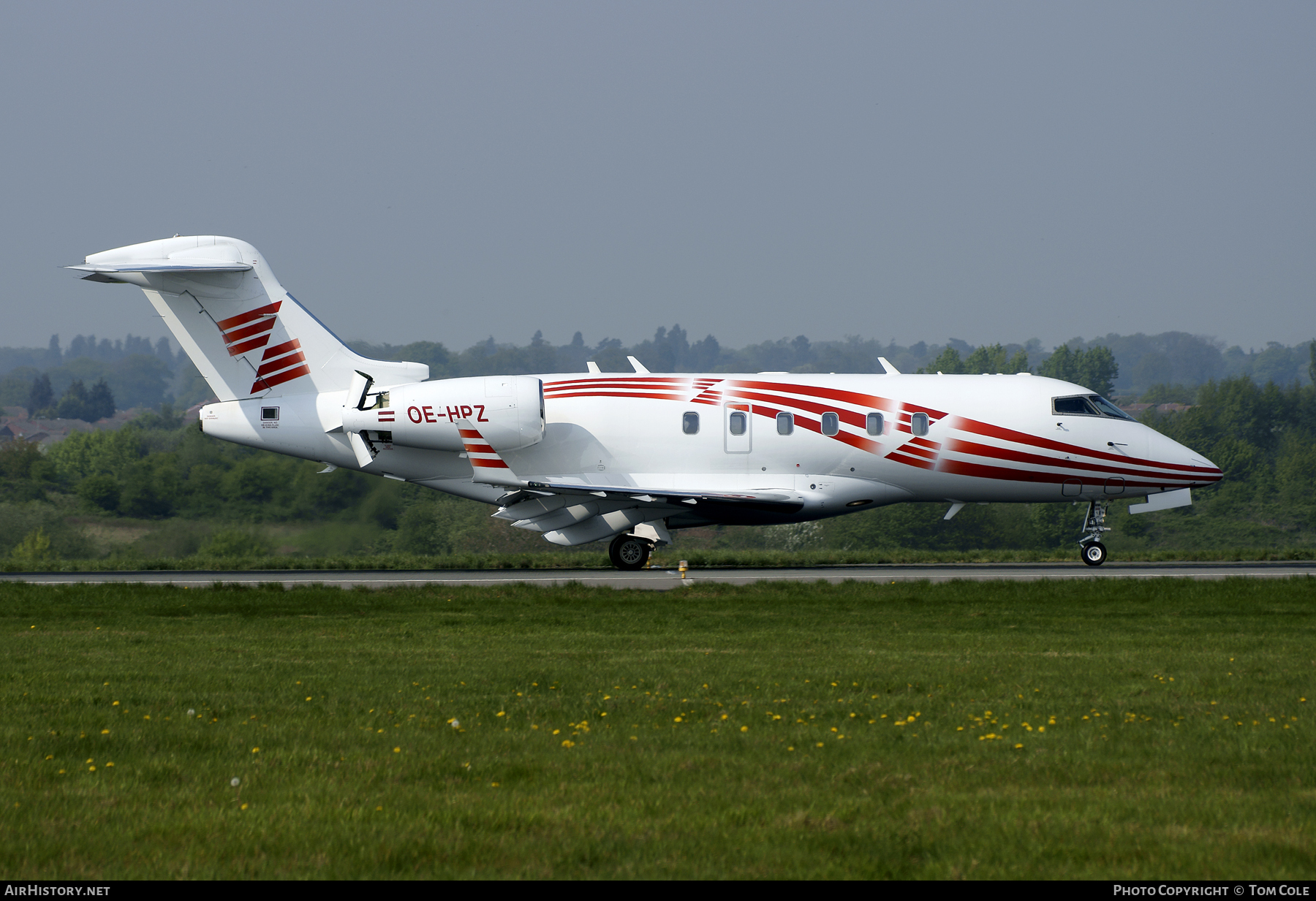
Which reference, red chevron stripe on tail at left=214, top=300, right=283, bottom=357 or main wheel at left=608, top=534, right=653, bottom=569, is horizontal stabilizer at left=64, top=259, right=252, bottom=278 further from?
main wheel at left=608, top=534, right=653, bottom=569

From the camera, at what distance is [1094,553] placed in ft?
90.5

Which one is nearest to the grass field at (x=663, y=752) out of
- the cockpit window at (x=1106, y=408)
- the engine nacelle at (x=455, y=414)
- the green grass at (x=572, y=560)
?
the engine nacelle at (x=455, y=414)

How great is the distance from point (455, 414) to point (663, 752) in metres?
17.6

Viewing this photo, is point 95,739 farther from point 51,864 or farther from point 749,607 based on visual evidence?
point 749,607

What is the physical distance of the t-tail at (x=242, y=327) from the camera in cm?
2662

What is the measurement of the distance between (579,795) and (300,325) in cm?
2149

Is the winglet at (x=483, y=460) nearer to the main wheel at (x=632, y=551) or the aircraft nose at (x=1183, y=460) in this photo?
the main wheel at (x=632, y=551)

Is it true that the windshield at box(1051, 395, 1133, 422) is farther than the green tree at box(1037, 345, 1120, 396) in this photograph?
No

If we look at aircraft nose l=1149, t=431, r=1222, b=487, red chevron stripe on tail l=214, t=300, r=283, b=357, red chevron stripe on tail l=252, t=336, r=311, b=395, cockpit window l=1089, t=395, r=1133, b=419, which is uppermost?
red chevron stripe on tail l=214, t=300, r=283, b=357

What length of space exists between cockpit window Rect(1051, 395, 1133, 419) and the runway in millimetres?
3466

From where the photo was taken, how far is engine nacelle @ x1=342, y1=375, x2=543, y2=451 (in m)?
25.8

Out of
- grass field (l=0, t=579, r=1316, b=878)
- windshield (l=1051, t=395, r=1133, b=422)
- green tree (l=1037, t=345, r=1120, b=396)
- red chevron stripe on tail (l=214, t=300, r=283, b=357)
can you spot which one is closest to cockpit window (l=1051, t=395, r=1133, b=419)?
windshield (l=1051, t=395, r=1133, b=422)

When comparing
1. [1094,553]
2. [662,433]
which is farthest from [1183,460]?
[662,433]

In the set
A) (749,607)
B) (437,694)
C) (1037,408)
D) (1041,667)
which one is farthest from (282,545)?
(1041,667)
